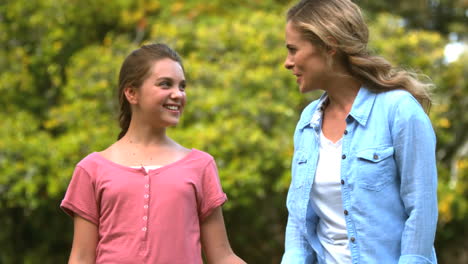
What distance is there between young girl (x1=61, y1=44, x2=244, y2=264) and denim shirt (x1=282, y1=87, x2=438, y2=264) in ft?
1.62

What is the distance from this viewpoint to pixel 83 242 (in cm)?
290

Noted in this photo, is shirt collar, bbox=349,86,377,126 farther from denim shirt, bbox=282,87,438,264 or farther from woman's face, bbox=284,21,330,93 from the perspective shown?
woman's face, bbox=284,21,330,93

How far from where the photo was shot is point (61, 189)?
7.03 meters

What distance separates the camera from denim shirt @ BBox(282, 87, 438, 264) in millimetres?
2477

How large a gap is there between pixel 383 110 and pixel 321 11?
437mm

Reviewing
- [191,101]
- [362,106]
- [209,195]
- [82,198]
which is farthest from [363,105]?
[191,101]

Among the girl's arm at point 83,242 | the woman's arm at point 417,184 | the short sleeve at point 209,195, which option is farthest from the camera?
the short sleeve at point 209,195

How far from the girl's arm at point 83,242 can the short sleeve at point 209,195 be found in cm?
45

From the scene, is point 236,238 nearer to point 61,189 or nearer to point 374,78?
point 61,189

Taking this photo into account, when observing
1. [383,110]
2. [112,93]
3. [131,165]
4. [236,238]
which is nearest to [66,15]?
[112,93]

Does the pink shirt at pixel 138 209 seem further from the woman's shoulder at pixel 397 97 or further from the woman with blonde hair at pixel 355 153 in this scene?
the woman's shoulder at pixel 397 97

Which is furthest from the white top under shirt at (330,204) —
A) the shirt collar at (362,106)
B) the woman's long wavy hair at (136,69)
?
the woman's long wavy hair at (136,69)

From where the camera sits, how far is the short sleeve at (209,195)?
302cm

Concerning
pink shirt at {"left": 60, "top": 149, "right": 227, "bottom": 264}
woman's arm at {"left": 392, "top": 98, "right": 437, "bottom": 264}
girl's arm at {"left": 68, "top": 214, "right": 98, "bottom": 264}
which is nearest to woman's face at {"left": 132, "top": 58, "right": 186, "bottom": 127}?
pink shirt at {"left": 60, "top": 149, "right": 227, "bottom": 264}
